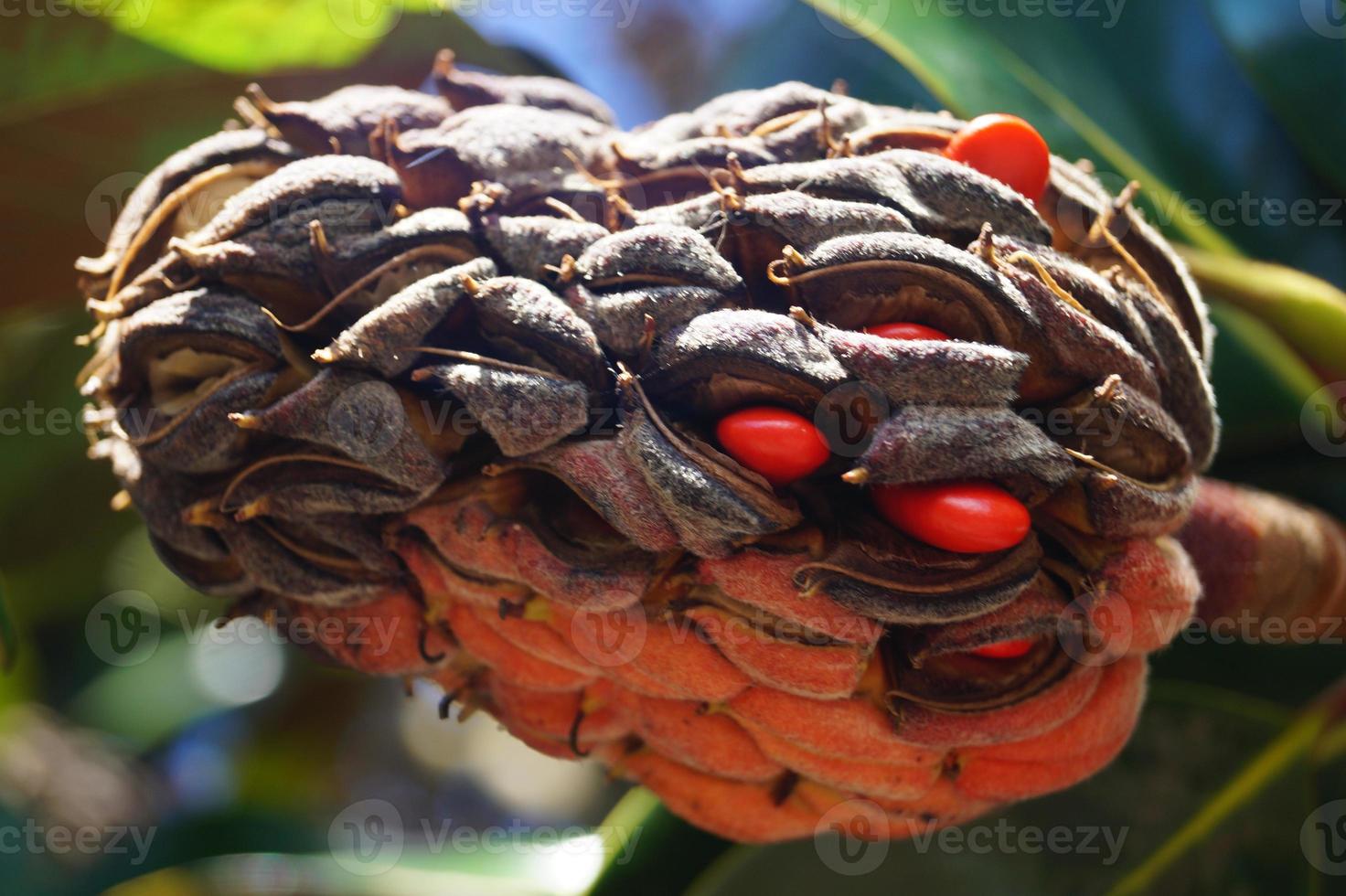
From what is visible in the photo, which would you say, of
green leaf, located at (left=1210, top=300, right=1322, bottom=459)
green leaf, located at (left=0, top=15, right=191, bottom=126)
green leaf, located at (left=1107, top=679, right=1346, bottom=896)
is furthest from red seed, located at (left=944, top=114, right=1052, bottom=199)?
green leaf, located at (left=0, top=15, right=191, bottom=126)

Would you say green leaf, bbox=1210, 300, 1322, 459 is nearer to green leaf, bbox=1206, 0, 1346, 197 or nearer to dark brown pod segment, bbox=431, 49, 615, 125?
green leaf, bbox=1206, 0, 1346, 197

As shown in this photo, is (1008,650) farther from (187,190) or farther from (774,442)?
(187,190)

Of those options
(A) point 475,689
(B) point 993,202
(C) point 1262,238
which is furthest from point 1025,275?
(C) point 1262,238

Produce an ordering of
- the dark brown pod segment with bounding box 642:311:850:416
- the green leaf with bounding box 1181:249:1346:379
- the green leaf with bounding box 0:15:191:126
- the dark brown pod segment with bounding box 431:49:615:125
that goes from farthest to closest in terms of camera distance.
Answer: the green leaf with bounding box 0:15:191:126 < the green leaf with bounding box 1181:249:1346:379 < the dark brown pod segment with bounding box 431:49:615:125 < the dark brown pod segment with bounding box 642:311:850:416

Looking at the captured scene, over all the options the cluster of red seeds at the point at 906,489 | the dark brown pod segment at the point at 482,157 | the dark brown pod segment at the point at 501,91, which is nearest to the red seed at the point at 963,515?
the cluster of red seeds at the point at 906,489

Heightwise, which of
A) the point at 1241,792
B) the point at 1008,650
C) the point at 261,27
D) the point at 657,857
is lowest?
the point at 657,857

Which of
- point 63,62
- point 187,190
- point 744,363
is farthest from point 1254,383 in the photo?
point 63,62

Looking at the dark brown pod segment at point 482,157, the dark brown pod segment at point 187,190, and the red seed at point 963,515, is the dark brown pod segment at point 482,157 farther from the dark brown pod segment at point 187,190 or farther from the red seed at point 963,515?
the red seed at point 963,515
